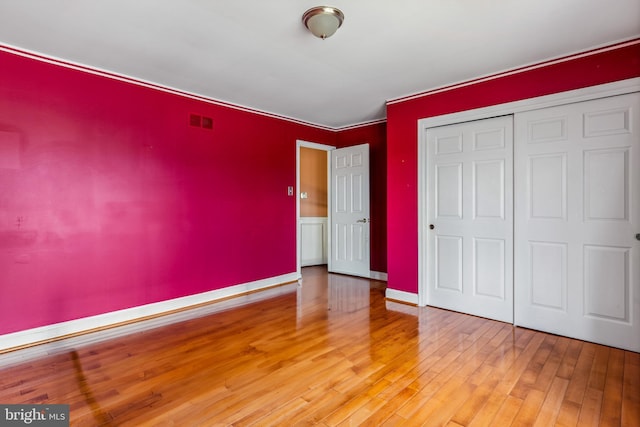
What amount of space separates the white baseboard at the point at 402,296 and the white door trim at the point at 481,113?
81mm

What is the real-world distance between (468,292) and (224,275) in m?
3.01

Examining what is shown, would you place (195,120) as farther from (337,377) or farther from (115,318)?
(337,377)

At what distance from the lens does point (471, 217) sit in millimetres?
3637

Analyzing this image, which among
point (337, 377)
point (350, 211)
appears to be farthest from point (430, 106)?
point (337, 377)

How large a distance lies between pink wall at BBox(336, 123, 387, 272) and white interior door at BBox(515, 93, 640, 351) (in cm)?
223

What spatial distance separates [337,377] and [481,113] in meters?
3.01

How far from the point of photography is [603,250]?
2846 mm

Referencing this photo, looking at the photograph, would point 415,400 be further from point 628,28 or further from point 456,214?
point 628,28

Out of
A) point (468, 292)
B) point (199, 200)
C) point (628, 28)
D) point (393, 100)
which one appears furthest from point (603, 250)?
point (199, 200)

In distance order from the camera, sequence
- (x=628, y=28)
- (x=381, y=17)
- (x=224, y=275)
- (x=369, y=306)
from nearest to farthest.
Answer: (x=381, y=17) < (x=628, y=28) < (x=369, y=306) < (x=224, y=275)

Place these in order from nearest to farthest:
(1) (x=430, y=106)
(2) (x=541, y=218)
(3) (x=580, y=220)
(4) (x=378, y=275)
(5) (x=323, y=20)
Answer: (5) (x=323, y=20) < (3) (x=580, y=220) < (2) (x=541, y=218) < (1) (x=430, y=106) < (4) (x=378, y=275)

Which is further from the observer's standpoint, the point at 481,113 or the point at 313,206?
the point at 313,206

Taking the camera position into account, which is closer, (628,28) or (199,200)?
(628,28)

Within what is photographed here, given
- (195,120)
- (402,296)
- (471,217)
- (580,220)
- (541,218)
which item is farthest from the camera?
(402,296)
